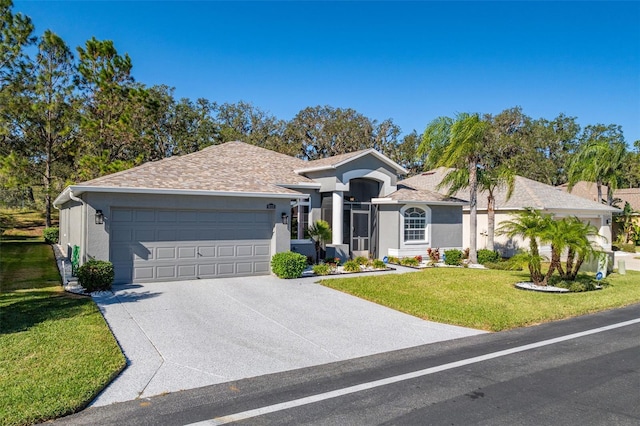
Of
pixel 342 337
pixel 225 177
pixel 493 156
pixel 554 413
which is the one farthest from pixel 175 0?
pixel 493 156

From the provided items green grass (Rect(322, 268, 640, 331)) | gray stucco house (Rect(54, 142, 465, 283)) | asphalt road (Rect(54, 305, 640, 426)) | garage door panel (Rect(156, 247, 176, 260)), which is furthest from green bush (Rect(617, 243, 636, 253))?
garage door panel (Rect(156, 247, 176, 260))

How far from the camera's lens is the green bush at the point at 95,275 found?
38.5 ft

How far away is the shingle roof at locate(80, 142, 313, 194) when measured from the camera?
13797 millimetres

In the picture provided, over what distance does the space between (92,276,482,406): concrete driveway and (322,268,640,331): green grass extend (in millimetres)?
690

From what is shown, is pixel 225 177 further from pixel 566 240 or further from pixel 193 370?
pixel 566 240

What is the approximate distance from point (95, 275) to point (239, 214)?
4823mm

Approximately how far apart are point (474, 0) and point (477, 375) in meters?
14.8

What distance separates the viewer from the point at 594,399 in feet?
18.7

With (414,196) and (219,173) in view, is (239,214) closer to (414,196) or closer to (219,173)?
(219,173)

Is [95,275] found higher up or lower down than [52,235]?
lower down

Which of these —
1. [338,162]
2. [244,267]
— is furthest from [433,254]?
[244,267]

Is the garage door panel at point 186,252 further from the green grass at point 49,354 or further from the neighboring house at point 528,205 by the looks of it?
the neighboring house at point 528,205

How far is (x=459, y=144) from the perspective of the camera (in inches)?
745

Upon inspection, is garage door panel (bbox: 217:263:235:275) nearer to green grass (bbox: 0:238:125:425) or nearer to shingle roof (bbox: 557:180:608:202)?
green grass (bbox: 0:238:125:425)
